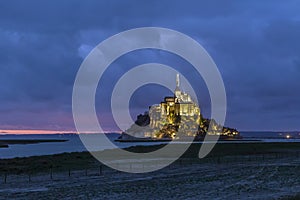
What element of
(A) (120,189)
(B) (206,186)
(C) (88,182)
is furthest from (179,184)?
(C) (88,182)

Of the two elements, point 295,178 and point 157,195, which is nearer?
point 157,195

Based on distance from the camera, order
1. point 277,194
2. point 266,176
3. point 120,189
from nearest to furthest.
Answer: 1. point 277,194
2. point 120,189
3. point 266,176

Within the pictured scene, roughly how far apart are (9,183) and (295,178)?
25578 millimetres

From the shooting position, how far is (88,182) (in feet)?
120

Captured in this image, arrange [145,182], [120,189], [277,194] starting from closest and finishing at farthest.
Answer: [277,194] < [120,189] < [145,182]

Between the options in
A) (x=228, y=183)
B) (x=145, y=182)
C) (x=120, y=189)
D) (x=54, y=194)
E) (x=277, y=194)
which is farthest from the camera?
(x=145, y=182)

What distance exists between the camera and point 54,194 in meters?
28.8

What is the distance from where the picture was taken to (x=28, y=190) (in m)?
31.6

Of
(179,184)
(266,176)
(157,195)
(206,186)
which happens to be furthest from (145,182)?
(266,176)

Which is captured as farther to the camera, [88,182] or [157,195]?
[88,182]

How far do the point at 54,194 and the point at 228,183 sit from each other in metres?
13.9

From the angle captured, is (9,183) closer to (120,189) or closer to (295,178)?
(120,189)

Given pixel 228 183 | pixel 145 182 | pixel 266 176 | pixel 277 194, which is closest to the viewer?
pixel 277 194

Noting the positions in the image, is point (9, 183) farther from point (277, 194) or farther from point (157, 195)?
point (277, 194)
